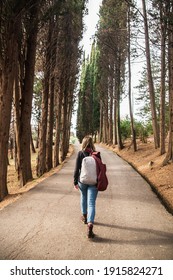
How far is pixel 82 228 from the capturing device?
6273mm

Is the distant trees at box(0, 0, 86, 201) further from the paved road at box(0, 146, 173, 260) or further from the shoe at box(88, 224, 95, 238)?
the shoe at box(88, 224, 95, 238)

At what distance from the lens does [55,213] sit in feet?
24.2

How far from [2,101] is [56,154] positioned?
1080cm

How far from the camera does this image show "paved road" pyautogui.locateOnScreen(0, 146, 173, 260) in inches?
198

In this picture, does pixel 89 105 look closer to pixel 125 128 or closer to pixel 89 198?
pixel 125 128

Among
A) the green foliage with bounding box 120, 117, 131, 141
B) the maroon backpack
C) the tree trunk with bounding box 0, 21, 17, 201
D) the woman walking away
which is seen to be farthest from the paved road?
the green foliage with bounding box 120, 117, 131, 141

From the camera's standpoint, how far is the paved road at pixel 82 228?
5.04 meters

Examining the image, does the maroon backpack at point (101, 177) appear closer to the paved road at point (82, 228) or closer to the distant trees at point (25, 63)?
the paved road at point (82, 228)

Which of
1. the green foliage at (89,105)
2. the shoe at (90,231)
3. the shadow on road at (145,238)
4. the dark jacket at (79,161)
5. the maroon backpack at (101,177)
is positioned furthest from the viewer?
the green foliage at (89,105)

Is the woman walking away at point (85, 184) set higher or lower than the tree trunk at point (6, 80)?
lower

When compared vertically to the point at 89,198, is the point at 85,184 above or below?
above

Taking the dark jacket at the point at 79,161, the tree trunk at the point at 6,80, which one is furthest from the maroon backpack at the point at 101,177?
the tree trunk at the point at 6,80

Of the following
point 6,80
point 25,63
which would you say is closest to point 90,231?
point 6,80
